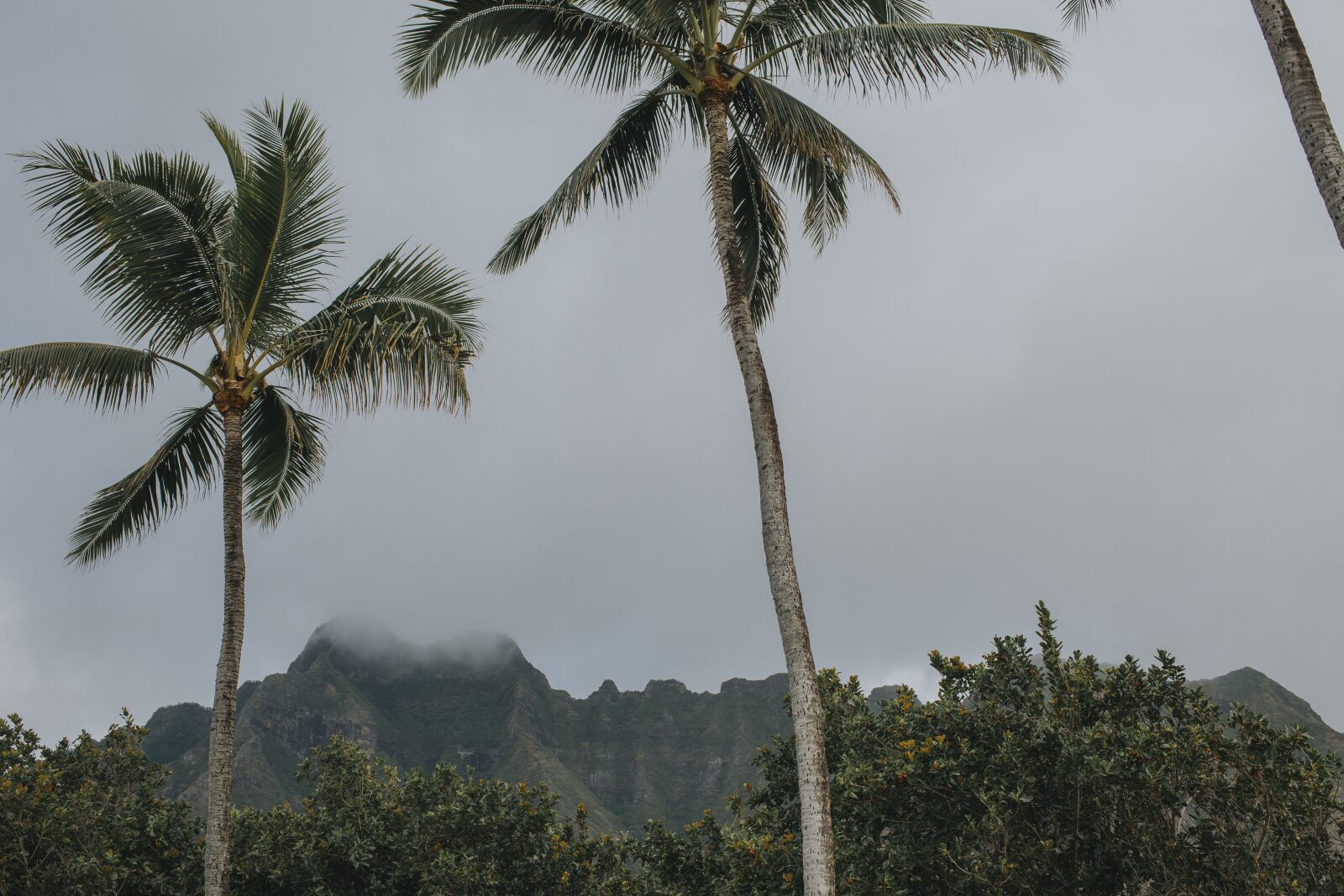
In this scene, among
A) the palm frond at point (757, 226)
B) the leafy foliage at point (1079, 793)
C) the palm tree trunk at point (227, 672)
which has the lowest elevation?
the leafy foliage at point (1079, 793)

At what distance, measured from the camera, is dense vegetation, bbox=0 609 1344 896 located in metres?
9.13

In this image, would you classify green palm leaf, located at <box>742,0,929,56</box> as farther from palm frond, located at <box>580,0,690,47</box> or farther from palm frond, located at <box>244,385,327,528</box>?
palm frond, located at <box>244,385,327,528</box>

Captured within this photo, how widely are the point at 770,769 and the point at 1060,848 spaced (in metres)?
4.10

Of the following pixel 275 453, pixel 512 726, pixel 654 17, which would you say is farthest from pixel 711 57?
pixel 512 726

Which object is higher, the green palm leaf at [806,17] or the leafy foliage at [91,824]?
the green palm leaf at [806,17]

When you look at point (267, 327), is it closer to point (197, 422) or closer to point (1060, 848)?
point (197, 422)

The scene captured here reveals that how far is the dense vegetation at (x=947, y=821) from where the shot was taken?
913 centimetres

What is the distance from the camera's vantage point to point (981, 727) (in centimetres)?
985

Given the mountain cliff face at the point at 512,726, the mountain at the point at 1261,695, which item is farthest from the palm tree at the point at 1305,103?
the mountain cliff face at the point at 512,726

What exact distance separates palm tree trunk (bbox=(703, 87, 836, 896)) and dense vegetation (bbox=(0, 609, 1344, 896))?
1640 mm

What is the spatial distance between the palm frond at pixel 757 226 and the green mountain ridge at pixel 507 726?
76.9 meters

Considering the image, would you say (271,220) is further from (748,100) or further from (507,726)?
(507,726)

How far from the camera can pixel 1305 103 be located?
21.2 ft

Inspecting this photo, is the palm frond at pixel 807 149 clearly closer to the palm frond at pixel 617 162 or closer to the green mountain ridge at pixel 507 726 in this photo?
the palm frond at pixel 617 162
